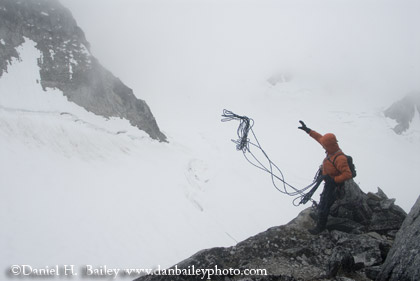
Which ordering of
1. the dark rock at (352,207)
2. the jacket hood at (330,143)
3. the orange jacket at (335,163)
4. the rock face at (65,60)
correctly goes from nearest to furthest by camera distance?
the orange jacket at (335,163), the jacket hood at (330,143), the dark rock at (352,207), the rock face at (65,60)

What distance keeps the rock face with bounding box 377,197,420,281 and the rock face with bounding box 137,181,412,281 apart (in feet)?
1.48

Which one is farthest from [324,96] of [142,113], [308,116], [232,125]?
[142,113]

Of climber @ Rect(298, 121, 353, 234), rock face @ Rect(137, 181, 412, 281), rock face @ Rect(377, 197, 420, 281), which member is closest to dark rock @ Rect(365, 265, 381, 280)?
rock face @ Rect(137, 181, 412, 281)

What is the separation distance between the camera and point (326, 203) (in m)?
6.80

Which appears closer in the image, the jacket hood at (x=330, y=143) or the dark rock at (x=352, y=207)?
the jacket hood at (x=330, y=143)

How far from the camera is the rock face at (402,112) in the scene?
58200 millimetres

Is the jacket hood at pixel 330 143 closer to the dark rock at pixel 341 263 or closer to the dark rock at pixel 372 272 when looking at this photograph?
the dark rock at pixel 341 263

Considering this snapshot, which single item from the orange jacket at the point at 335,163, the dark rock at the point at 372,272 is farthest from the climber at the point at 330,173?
the dark rock at the point at 372,272

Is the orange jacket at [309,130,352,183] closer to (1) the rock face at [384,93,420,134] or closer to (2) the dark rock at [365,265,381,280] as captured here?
(2) the dark rock at [365,265,381,280]

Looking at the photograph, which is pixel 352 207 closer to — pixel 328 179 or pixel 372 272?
pixel 328 179

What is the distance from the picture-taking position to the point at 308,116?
2424 inches

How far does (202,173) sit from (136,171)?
25.2 ft

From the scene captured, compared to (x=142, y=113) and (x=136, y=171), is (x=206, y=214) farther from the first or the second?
(x=142, y=113)

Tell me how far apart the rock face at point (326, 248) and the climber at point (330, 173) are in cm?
36
